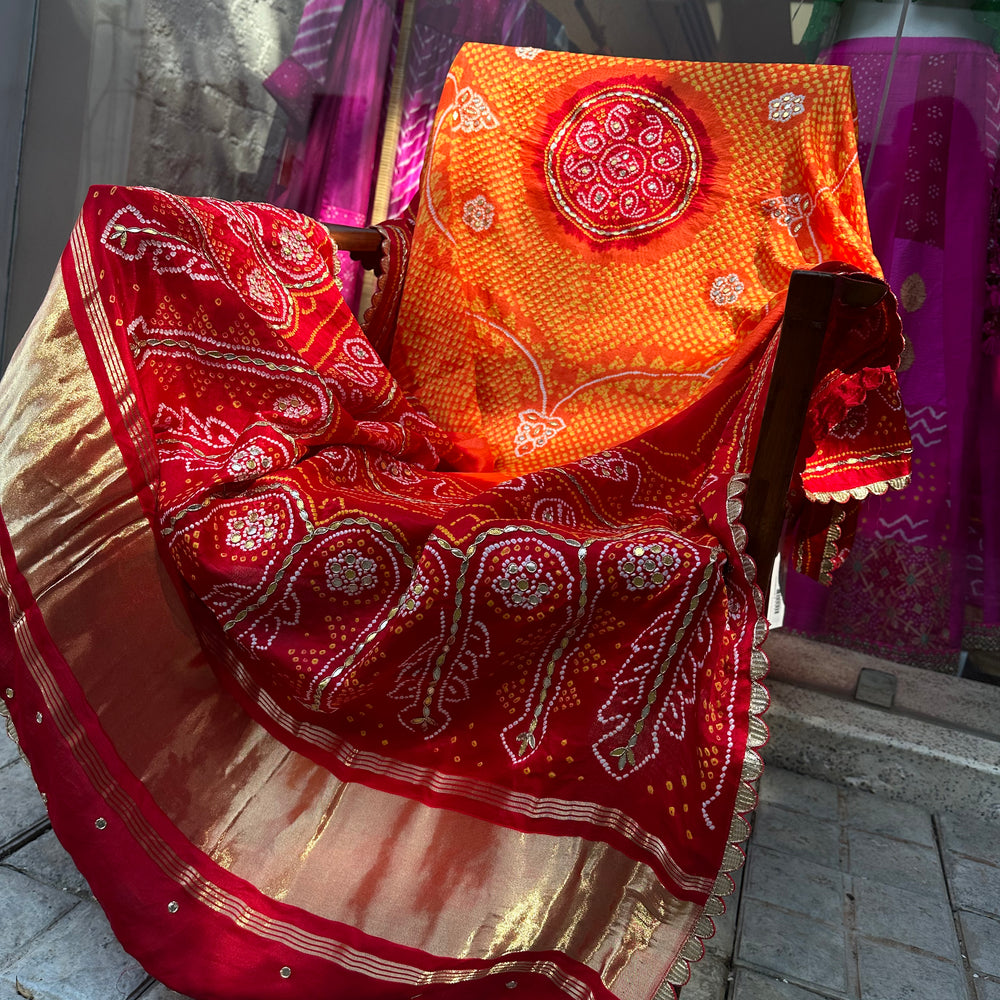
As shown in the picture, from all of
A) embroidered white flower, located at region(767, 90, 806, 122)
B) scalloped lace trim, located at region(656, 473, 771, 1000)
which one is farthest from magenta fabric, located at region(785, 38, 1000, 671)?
scalloped lace trim, located at region(656, 473, 771, 1000)

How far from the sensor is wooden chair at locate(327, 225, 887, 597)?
3.40ft

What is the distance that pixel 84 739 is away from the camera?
3.41 feet

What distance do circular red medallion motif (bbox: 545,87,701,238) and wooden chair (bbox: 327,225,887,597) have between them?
557 millimetres

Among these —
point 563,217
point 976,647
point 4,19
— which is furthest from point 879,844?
point 4,19

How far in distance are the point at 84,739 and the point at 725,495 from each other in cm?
78

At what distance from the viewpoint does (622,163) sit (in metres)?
1.59

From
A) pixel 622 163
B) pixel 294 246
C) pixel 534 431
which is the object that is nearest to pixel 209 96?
pixel 294 246

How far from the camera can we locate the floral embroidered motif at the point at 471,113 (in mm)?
1639

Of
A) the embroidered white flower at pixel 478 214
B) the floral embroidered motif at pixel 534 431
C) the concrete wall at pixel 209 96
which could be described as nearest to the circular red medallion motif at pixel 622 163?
the embroidered white flower at pixel 478 214

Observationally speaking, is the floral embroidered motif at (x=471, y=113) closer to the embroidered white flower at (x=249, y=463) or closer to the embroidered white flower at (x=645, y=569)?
the embroidered white flower at (x=249, y=463)

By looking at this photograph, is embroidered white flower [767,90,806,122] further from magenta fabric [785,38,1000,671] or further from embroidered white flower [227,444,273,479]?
embroidered white flower [227,444,273,479]

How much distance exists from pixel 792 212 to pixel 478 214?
0.53 metres

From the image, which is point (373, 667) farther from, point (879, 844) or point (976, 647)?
point (976, 647)

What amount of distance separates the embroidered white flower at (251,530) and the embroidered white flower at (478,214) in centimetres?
79
